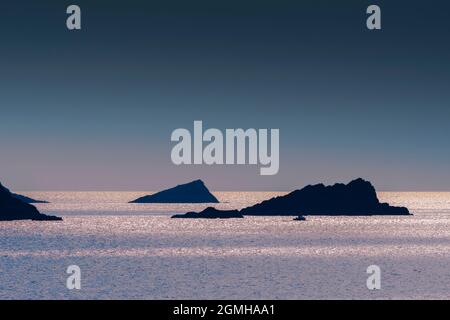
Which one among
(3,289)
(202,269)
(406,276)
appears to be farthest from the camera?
(202,269)

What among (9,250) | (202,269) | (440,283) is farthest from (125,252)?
(440,283)

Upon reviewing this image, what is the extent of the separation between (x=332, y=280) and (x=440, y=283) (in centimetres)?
1369

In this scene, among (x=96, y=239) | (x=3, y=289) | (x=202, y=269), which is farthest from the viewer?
(x=96, y=239)

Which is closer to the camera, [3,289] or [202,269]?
[3,289]

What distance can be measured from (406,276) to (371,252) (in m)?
51.4

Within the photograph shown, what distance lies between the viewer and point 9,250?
14662 cm
